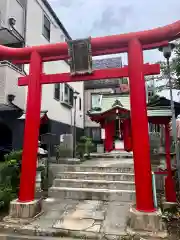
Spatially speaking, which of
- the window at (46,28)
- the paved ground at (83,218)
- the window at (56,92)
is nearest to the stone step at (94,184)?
the paved ground at (83,218)

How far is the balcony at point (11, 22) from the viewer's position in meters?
10.4

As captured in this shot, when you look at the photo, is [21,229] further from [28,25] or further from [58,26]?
[58,26]

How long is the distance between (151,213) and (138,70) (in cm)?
379

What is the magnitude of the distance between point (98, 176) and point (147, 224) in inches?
145

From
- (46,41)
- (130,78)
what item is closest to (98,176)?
(130,78)

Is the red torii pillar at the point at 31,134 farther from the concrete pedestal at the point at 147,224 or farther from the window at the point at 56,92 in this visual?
the window at the point at 56,92

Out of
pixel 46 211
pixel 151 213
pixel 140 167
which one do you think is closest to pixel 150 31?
pixel 140 167

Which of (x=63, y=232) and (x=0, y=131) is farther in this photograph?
(x=0, y=131)

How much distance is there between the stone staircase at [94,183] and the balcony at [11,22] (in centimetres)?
768

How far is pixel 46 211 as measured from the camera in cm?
606

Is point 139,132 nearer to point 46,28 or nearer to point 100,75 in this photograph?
point 100,75

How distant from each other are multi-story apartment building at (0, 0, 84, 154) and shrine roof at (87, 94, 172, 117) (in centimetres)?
259

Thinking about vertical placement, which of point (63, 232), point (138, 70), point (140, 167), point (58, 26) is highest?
point (58, 26)

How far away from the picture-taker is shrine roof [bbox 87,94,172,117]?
253 inches
